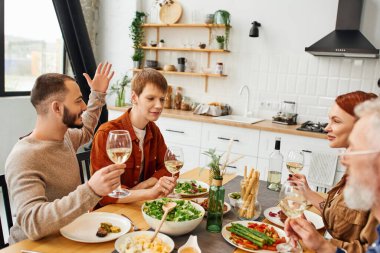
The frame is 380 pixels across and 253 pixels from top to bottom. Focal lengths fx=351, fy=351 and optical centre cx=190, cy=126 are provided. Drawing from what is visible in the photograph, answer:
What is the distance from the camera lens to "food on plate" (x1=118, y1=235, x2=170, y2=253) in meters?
1.17

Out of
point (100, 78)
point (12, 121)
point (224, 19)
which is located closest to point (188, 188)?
point (100, 78)

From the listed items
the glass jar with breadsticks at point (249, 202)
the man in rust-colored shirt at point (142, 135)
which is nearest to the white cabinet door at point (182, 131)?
the man in rust-colored shirt at point (142, 135)

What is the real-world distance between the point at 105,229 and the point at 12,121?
10.7ft

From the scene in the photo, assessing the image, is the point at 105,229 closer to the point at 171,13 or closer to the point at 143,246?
the point at 143,246

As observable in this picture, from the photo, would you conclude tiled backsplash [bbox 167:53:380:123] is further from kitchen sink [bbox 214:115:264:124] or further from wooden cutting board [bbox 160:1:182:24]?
wooden cutting board [bbox 160:1:182:24]

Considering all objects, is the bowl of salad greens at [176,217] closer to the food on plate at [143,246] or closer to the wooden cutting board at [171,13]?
the food on plate at [143,246]

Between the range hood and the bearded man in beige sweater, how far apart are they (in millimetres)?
2612

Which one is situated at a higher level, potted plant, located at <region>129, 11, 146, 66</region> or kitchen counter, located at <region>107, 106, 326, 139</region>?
potted plant, located at <region>129, 11, 146, 66</region>

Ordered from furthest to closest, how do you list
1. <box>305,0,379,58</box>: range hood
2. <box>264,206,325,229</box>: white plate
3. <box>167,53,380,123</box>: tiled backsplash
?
<box>167,53,380,123</box>: tiled backsplash → <box>305,0,379,58</box>: range hood → <box>264,206,325,229</box>: white plate

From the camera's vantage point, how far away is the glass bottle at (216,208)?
1396 millimetres

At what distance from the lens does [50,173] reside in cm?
146

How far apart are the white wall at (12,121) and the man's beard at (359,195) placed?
3.93m

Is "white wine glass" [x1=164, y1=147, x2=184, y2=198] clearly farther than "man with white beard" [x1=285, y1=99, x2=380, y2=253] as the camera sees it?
Yes

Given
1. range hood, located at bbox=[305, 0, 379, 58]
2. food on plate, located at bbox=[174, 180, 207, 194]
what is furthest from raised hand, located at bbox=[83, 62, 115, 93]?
range hood, located at bbox=[305, 0, 379, 58]
